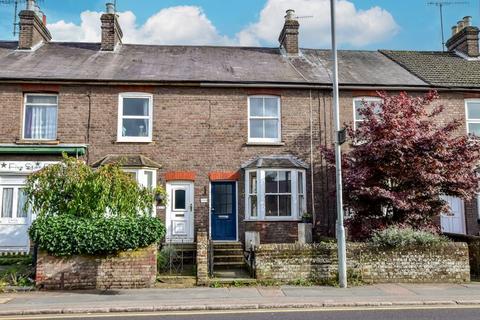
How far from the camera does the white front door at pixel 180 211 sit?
649 inches

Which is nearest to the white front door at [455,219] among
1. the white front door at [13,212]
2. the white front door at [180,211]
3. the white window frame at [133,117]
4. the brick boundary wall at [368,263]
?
the brick boundary wall at [368,263]

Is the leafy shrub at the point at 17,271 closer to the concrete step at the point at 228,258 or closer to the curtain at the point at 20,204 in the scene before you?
the curtain at the point at 20,204

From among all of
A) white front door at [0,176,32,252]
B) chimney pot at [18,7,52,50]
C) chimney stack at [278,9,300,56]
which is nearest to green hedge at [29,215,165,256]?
white front door at [0,176,32,252]

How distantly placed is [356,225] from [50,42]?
52.2 ft

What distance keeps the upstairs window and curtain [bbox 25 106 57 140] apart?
16583mm

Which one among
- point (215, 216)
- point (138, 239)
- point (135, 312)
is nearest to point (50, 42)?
point (215, 216)

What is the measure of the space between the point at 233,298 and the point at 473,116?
A: 13.9 metres

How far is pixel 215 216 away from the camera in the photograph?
16.8 m

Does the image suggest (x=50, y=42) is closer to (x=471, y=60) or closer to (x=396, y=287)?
(x=396, y=287)

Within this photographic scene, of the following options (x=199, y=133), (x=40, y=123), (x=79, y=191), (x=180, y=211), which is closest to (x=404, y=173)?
(x=199, y=133)

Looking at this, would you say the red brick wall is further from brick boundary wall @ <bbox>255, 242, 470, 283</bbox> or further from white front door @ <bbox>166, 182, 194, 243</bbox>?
brick boundary wall @ <bbox>255, 242, 470, 283</bbox>

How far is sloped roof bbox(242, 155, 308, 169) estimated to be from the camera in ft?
53.9

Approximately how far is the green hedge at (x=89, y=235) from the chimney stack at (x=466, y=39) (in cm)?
1810

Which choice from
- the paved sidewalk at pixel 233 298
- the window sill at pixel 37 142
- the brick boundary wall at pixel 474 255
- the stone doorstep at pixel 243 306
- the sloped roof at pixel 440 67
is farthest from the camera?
the sloped roof at pixel 440 67
